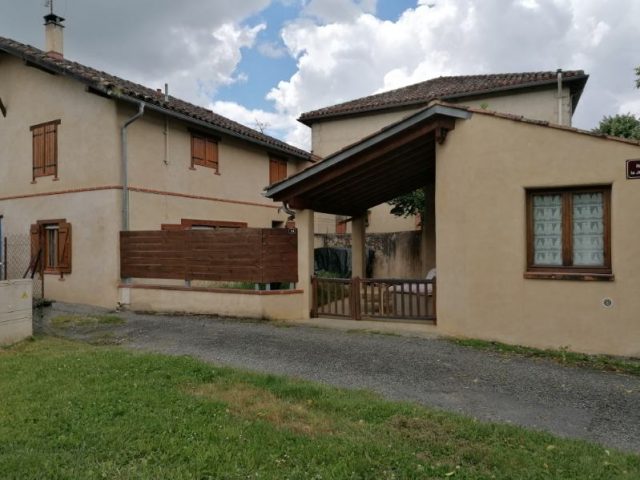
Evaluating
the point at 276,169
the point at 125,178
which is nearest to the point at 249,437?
the point at 125,178

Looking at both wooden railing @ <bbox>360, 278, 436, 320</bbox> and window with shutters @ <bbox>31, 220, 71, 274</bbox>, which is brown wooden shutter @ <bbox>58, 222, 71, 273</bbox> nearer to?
window with shutters @ <bbox>31, 220, 71, 274</bbox>

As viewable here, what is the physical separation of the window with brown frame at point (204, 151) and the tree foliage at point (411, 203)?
689cm

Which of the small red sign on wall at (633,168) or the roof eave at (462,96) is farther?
the roof eave at (462,96)

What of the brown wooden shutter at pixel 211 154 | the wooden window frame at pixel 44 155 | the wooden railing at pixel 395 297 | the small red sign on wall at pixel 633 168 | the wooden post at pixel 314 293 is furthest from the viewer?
the brown wooden shutter at pixel 211 154

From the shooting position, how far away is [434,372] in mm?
5910

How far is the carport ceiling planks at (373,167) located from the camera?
789cm

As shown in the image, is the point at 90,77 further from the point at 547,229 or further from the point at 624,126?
the point at 624,126

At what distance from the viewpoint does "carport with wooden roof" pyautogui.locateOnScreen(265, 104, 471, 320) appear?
26.4 feet

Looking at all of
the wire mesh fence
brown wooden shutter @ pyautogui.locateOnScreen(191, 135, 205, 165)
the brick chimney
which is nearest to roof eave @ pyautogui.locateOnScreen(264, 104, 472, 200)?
brown wooden shutter @ pyautogui.locateOnScreen(191, 135, 205, 165)

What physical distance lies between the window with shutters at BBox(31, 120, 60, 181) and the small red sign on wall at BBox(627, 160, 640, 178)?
13.4 m

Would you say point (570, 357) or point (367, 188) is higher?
point (367, 188)

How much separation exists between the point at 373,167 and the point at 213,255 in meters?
4.17

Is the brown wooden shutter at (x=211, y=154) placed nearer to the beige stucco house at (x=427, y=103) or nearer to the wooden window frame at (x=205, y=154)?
the wooden window frame at (x=205, y=154)

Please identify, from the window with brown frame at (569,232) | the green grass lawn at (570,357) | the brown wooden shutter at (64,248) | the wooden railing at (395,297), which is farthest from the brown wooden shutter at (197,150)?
the window with brown frame at (569,232)
